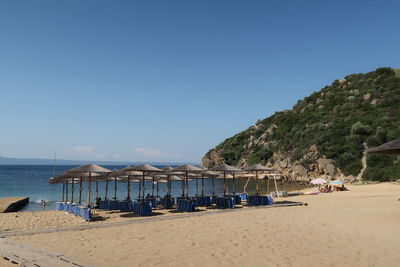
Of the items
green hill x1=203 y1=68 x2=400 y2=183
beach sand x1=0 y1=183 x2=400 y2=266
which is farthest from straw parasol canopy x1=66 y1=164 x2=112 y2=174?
green hill x1=203 y1=68 x2=400 y2=183

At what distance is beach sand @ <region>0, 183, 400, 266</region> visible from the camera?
7902mm

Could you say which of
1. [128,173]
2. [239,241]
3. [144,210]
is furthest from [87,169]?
[239,241]

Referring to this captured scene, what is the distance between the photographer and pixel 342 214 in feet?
50.2

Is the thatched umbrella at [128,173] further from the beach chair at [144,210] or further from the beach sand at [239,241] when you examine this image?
the beach sand at [239,241]

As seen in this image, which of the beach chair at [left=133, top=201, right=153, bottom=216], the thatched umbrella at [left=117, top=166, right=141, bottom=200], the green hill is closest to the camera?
the beach chair at [left=133, top=201, right=153, bottom=216]

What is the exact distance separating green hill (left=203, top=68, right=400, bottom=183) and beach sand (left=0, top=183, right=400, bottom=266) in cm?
2796

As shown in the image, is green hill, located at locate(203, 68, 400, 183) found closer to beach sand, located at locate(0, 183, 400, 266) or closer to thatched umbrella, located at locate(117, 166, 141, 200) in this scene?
beach sand, located at locate(0, 183, 400, 266)

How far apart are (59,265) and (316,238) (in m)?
7.99

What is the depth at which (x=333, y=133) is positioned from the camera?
170ft

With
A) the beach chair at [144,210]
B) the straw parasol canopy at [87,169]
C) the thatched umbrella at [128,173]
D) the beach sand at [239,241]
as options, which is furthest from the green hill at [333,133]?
the straw parasol canopy at [87,169]

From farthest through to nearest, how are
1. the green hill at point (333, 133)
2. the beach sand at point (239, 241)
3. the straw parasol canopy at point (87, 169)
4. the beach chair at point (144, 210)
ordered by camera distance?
the green hill at point (333, 133), the beach chair at point (144, 210), the straw parasol canopy at point (87, 169), the beach sand at point (239, 241)

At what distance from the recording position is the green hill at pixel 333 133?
145 ft

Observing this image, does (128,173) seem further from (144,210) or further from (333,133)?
(333,133)

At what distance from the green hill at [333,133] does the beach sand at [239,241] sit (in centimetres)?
2796
